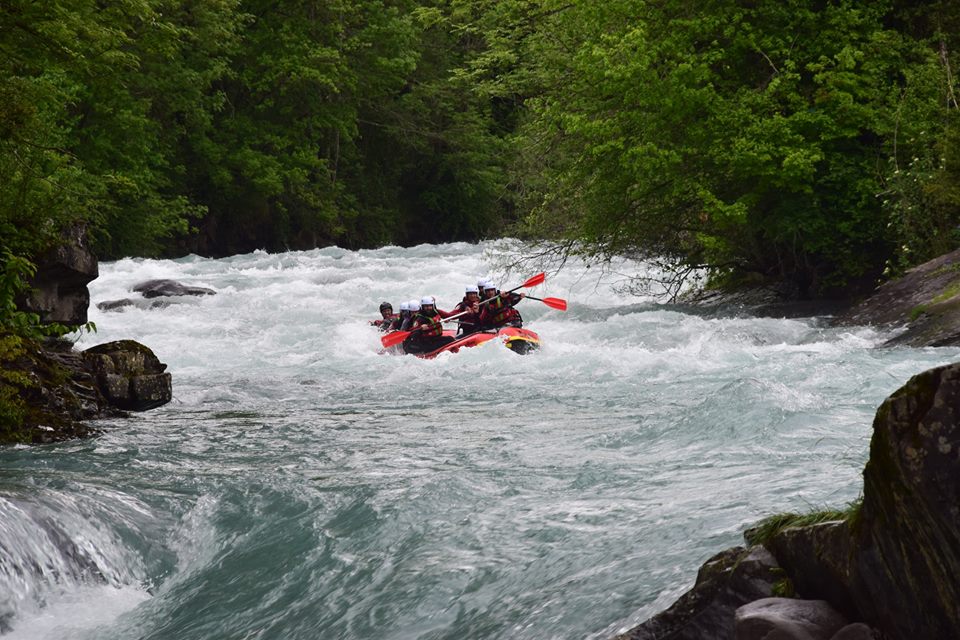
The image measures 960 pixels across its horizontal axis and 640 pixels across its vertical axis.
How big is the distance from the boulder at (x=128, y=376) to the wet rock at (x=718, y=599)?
7.54 m

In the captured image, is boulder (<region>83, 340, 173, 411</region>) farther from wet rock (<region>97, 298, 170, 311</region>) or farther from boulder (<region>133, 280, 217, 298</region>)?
boulder (<region>133, 280, 217, 298</region>)

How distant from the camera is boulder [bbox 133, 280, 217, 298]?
2105 centimetres

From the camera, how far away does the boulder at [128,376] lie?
10.2 metres

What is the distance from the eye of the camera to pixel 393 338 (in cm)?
1493

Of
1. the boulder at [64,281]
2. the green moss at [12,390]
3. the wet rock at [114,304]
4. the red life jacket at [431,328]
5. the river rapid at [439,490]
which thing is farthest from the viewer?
the wet rock at [114,304]

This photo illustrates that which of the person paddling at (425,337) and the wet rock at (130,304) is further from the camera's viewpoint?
the wet rock at (130,304)

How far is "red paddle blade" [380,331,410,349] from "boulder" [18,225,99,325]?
15.3 ft

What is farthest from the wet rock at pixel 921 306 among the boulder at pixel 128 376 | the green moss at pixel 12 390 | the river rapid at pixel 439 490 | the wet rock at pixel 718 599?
the wet rock at pixel 718 599

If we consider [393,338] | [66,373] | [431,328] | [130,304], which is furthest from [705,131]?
[130,304]

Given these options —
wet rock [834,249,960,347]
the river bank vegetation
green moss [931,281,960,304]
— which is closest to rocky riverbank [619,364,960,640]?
the river bank vegetation

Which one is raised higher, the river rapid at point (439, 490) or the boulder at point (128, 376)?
the boulder at point (128, 376)

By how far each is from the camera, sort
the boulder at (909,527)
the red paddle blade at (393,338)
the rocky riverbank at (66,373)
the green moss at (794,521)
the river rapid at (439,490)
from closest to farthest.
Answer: the boulder at (909,527)
the green moss at (794,521)
the river rapid at (439,490)
the rocky riverbank at (66,373)
the red paddle blade at (393,338)

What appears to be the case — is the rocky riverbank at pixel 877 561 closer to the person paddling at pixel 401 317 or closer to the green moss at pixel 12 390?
the green moss at pixel 12 390

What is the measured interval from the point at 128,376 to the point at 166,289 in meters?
11.1
